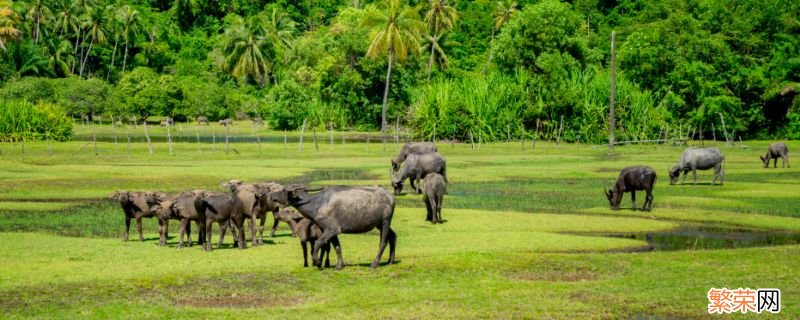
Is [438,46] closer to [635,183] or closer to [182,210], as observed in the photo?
[635,183]

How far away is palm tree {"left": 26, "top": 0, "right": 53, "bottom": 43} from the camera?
109 meters

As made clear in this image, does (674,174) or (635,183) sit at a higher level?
(635,183)

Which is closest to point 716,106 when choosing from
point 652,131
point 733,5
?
point 652,131

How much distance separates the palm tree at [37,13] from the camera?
109 m

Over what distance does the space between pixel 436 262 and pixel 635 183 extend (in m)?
12.0

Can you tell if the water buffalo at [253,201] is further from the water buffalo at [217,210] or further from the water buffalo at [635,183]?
the water buffalo at [635,183]

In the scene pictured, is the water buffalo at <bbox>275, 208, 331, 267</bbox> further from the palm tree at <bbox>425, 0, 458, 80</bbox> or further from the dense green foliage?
the palm tree at <bbox>425, 0, 458, 80</bbox>

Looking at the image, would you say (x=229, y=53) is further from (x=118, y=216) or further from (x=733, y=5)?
(x=118, y=216)

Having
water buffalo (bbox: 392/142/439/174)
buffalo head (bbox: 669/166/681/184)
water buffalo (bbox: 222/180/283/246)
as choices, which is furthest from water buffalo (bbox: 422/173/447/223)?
buffalo head (bbox: 669/166/681/184)

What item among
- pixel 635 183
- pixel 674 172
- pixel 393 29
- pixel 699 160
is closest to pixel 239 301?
pixel 635 183

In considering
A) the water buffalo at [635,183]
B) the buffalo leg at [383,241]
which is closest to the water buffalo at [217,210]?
the buffalo leg at [383,241]

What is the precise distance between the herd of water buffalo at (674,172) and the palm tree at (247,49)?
239 feet

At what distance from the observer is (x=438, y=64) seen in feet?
346

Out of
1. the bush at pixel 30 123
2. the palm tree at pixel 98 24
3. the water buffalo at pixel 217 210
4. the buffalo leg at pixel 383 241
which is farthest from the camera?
the palm tree at pixel 98 24
